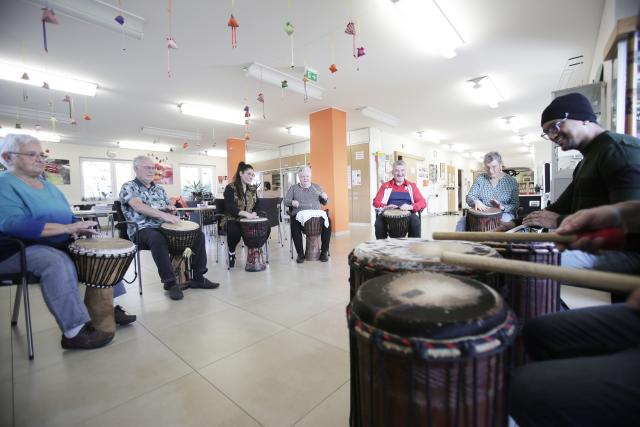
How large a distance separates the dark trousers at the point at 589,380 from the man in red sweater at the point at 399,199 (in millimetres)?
2656

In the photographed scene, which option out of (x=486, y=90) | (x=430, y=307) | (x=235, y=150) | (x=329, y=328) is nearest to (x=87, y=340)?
(x=329, y=328)

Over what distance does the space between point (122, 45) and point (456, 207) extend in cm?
1515

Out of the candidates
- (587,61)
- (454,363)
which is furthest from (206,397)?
(587,61)

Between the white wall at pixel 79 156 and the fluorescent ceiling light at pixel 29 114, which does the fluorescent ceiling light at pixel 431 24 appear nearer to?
the fluorescent ceiling light at pixel 29 114

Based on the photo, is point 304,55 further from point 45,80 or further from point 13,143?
point 45,80

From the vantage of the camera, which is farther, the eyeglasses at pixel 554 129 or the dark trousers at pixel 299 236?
the dark trousers at pixel 299 236

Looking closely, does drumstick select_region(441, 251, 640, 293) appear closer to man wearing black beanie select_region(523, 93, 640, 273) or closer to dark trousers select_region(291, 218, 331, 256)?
man wearing black beanie select_region(523, 93, 640, 273)

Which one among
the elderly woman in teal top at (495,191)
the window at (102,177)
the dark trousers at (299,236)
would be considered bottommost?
the dark trousers at (299,236)

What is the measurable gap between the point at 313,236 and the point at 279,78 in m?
2.79

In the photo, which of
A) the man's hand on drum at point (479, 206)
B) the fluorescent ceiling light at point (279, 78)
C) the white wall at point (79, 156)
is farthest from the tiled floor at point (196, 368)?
the white wall at point (79, 156)

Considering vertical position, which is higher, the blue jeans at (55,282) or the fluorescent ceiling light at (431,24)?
the fluorescent ceiling light at (431,24)

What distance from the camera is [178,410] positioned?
3.85 feet

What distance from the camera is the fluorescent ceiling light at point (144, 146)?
10141mm

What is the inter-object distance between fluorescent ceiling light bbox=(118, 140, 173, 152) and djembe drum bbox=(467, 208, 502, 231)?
10.8 m
